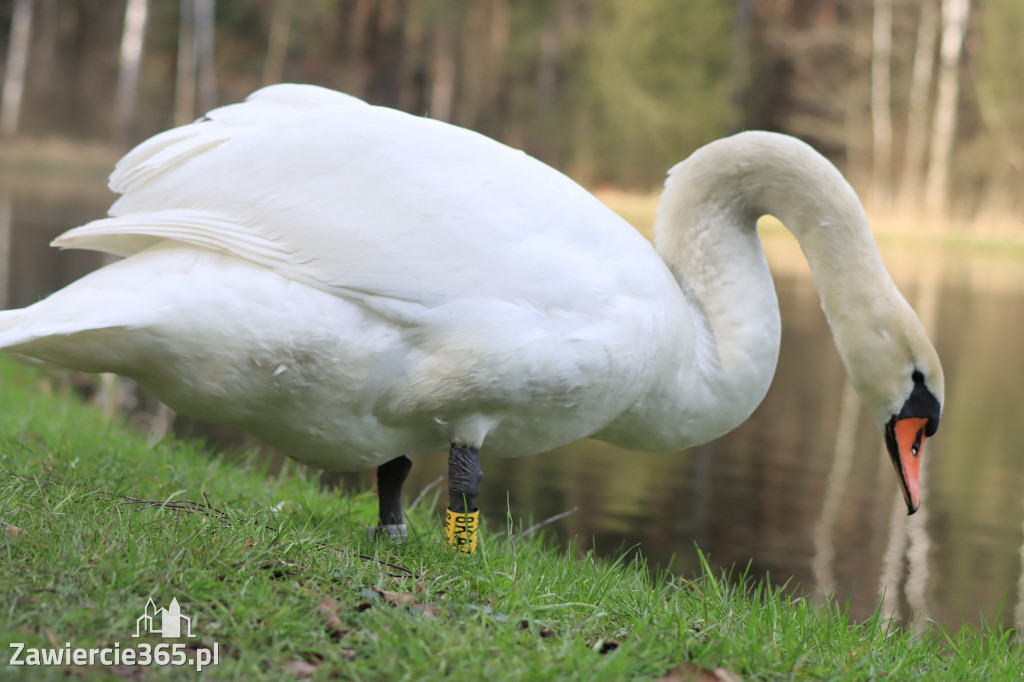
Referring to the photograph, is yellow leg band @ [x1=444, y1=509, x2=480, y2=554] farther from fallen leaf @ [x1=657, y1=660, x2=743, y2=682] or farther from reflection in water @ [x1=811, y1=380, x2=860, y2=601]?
reflection in water @ [x1=811, y1=380, x2=860, y2=601]

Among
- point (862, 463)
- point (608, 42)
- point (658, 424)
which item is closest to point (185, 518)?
point (658, 424)

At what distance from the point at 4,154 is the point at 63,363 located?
88.7 ft

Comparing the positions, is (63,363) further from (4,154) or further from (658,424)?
(4,154)

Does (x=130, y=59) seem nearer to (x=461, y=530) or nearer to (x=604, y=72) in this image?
(x=604, y=72)

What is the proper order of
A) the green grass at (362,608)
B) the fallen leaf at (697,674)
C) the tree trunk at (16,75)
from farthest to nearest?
the tree trunk at (16,75) < the fallen leaf at (697,674) < the green grass at (362,608)

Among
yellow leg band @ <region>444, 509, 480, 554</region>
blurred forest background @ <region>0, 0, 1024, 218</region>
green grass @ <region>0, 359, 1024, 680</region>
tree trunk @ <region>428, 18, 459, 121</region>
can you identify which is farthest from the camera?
tree trunk @ <region>428, 18, 459, 121</region>

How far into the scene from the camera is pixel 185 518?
2.93 meters

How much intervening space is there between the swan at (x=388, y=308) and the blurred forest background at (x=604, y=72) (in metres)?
21.5

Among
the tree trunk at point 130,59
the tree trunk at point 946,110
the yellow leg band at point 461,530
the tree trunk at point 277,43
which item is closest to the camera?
the yellow leg band at point 461,530

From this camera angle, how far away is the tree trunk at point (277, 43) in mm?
33438

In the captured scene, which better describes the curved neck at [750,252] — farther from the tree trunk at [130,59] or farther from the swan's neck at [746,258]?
the tree trunk at [130,59]

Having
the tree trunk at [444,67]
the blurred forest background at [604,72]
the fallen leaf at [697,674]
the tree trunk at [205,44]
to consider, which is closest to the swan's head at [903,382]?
the fallen leaf at [697,674]

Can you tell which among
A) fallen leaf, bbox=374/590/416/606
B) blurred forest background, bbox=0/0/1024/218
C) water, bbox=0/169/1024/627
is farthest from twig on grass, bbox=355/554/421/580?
blurred forest background, bbox=0/0/1024/218

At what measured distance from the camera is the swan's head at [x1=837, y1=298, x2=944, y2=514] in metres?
3.56
